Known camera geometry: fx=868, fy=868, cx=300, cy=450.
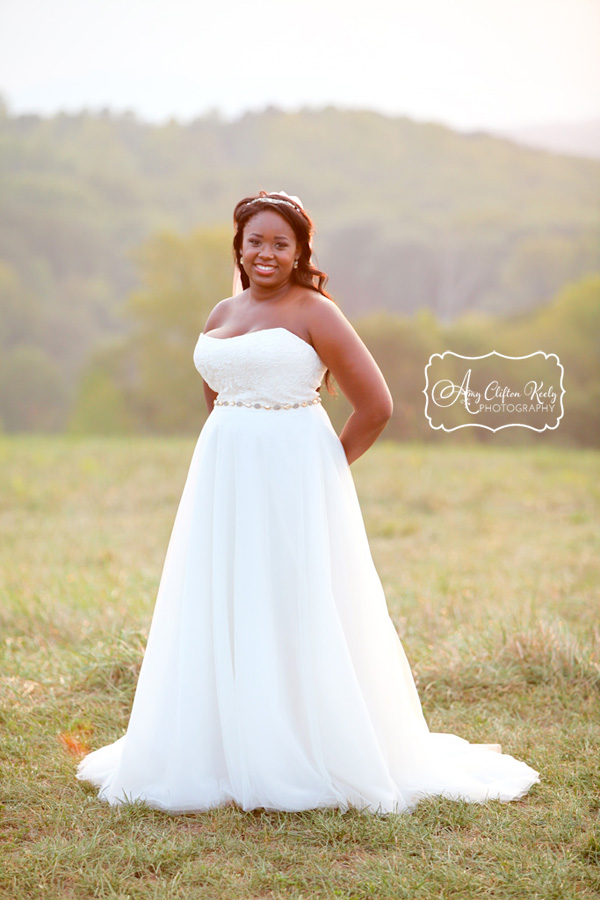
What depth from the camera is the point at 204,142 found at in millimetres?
23953

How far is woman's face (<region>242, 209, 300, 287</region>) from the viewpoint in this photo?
3.13 m

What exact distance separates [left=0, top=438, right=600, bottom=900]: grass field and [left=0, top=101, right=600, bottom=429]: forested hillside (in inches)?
476

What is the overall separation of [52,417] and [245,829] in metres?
18.1

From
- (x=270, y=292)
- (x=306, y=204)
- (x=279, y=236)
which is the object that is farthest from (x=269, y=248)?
(x=306, y=204)

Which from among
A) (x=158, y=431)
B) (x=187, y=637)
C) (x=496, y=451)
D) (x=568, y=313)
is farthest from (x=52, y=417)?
(x=187, y=637)

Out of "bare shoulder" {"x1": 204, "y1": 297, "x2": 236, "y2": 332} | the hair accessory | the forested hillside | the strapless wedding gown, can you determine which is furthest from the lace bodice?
the forested hillside

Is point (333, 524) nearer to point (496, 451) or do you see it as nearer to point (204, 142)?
point (496, 451)

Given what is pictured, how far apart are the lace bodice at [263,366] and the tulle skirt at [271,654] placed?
0.24ft

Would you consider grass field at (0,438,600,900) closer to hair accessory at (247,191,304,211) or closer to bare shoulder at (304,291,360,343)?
bare shoulder at (304,291,360,343)

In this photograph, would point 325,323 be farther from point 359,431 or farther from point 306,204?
point 306,204

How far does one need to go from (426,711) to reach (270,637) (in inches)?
56.7

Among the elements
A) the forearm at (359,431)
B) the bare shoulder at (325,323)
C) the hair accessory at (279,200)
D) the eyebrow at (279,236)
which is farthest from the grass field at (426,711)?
the hair accessory at (279,200)

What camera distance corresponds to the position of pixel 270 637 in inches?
121

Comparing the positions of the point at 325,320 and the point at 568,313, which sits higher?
the point at 568,313
